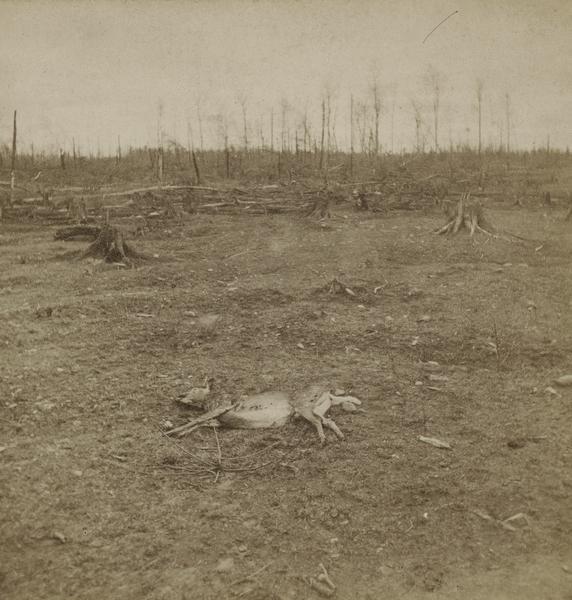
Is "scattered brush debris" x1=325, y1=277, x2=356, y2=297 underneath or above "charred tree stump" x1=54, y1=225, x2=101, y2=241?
underneath

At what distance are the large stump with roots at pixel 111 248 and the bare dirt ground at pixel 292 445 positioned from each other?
1.60m

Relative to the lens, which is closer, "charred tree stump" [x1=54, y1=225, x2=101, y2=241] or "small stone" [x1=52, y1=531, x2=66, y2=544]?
"small stone" [x1=52, y1=531, x2=66, y2=544]

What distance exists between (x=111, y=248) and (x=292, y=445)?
705cm

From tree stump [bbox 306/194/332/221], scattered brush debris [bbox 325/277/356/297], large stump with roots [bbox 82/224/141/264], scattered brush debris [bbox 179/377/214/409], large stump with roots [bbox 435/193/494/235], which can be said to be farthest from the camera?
tree stump [bbox 306/194/332/221]

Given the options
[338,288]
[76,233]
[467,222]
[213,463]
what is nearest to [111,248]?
[76,233]

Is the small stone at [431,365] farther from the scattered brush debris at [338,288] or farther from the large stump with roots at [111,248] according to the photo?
the large stump with roots at [111,248]

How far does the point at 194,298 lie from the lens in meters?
7.33

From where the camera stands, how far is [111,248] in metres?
9.75

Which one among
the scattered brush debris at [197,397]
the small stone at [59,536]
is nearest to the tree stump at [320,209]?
the scattered brush debris at [197,397]

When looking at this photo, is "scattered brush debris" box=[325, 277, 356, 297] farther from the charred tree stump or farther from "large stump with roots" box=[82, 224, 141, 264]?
the charred tree stump

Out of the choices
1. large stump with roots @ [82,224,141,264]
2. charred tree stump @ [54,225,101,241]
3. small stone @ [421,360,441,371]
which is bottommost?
small stone @ [421,360,441,371]

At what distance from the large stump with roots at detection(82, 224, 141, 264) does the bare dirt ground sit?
5.26 ft

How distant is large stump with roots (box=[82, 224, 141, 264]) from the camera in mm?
9586

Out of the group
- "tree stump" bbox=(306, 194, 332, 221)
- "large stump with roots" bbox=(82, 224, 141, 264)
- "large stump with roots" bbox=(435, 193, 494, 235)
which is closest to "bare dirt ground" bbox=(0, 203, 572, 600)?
"large stump with roots" bbox=(82, 224, 141, 264)
